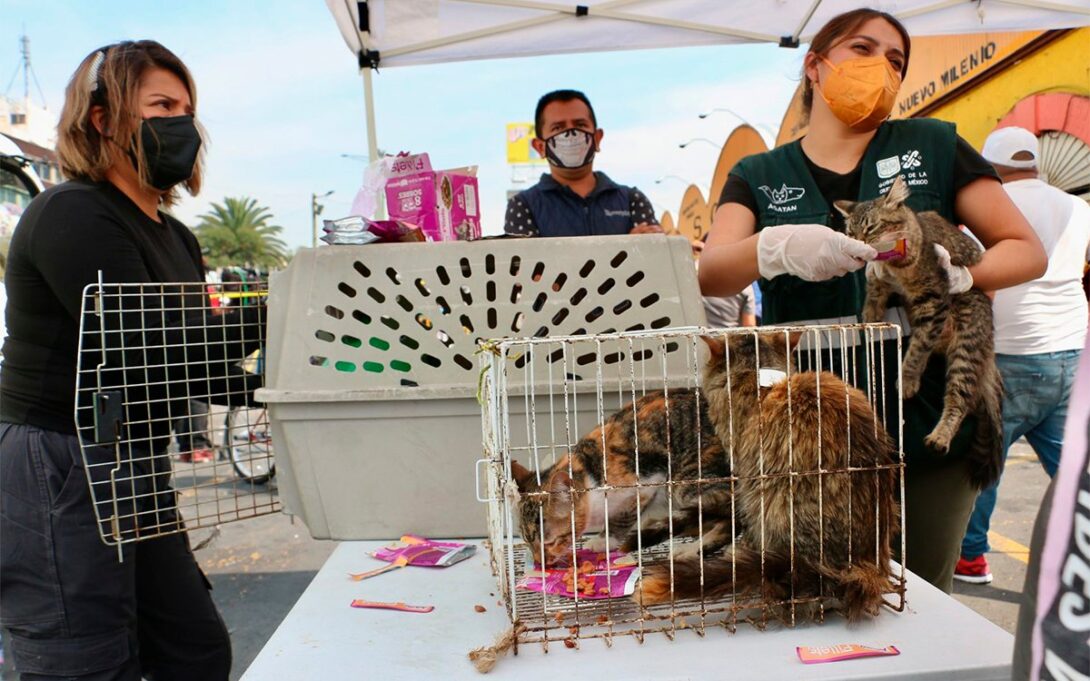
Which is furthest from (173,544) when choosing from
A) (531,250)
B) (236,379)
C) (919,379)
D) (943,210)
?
(943,210)

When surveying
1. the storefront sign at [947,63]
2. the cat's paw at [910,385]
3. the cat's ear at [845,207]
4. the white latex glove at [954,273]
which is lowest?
the cat's paw at [910,385]

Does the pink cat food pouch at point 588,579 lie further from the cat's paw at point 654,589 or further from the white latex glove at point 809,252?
the white latex glove at point 809,252

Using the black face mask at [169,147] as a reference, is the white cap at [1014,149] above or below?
above

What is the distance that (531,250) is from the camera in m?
1.24

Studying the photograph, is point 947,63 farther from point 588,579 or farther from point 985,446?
point 588,579

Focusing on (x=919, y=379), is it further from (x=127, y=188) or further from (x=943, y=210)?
(x=127, y=188)

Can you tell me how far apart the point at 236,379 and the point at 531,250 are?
0.60 meters

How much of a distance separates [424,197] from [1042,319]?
105 inches

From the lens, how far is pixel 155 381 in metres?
1.20

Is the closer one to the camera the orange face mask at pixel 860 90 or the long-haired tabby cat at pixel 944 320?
the long-haired tabby cat at pixel 944 320

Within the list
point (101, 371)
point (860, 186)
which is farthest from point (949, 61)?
point (101, 371)

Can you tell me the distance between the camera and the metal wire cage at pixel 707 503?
0.92 metres

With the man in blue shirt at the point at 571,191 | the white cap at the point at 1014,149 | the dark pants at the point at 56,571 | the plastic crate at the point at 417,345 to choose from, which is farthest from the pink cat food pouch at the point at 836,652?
the white cap at the point at 1014,149

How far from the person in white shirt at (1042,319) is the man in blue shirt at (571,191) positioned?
157 centimetres
